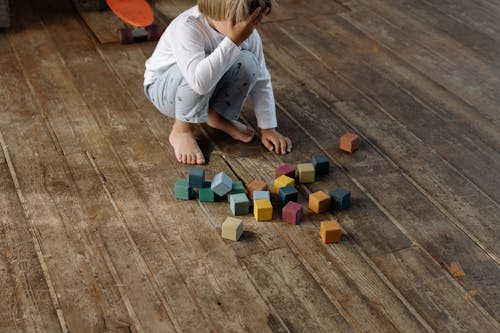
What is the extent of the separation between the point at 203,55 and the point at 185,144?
0.97 feet

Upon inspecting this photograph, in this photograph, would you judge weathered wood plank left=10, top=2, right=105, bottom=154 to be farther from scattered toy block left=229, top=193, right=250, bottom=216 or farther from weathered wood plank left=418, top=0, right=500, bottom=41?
weathered wood plank left=418, top=0, right=500, bottom=41

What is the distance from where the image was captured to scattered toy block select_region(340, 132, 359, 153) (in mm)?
2416

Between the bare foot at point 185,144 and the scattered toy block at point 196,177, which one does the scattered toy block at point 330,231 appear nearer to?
the scattered toy block at point 196,177

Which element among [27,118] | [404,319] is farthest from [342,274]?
[27,118]

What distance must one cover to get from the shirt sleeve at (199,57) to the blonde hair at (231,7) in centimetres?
7

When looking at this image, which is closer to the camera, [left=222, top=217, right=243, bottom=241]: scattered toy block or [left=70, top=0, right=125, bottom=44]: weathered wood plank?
[left=222, top=217, right=243, bottom=241]: scattered toy block

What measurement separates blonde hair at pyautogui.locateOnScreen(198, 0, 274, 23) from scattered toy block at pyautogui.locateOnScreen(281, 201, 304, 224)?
0.53 metres

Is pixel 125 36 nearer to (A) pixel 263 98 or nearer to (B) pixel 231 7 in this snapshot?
(A) pixel 263 98

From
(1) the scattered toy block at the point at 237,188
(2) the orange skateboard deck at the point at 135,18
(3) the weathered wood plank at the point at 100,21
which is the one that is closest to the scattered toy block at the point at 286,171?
(1) the scattered toy block at the point at 237,188

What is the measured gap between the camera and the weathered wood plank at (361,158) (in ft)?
6.55

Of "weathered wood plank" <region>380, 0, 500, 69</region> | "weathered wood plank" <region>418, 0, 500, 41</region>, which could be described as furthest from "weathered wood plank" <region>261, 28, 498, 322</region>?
"weathered wood plank" <region>418, 0, 500, 41</region>

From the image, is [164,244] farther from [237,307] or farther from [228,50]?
[228,50]

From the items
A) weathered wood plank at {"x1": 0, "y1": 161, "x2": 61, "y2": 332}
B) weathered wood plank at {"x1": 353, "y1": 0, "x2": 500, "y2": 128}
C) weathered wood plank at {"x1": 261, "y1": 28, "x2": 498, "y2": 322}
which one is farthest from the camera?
weathered wood plank at {"x1": 353, "y1": 0, "x2": 500, "y2": 128}

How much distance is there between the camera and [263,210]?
2094 millimetres
